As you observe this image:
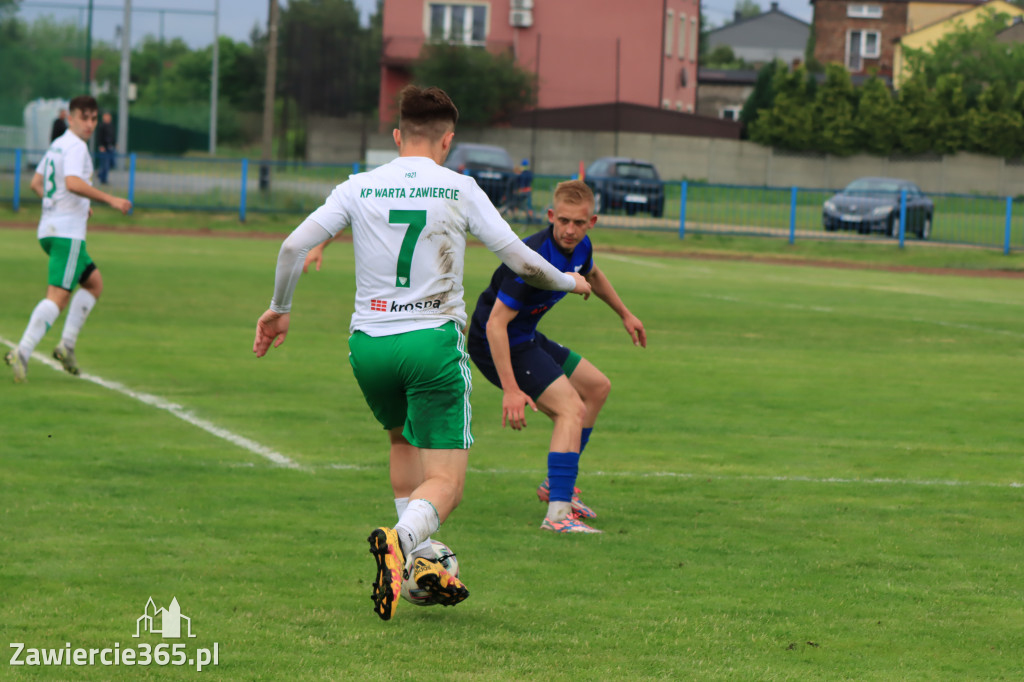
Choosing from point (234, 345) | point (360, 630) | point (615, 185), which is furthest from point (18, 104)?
point (360, 630)

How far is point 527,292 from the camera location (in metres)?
6.38

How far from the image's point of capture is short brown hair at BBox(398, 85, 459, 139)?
516 cm

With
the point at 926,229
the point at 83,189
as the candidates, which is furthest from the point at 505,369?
the point at 926,229

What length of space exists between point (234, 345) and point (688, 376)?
4488 millimetres

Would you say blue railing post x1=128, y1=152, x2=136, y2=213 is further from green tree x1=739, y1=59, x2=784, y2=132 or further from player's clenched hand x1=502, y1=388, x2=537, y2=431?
green tree x1=739, y1=59, x2=784, y2=132

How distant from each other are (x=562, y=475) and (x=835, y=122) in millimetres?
48967

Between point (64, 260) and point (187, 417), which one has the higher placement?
point (64, 260)

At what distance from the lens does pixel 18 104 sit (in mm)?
43062

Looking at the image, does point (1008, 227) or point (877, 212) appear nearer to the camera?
point (1008, 227)

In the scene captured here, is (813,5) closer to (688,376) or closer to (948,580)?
(688,376)

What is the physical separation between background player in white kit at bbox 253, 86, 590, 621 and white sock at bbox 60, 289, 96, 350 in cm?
665

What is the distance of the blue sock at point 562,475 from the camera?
6945 mm

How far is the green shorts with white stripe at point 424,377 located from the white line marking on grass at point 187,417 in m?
3.15

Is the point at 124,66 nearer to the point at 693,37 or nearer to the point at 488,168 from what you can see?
the point at 488,168
